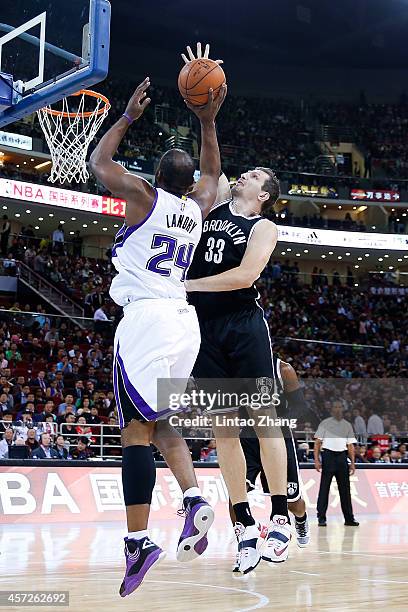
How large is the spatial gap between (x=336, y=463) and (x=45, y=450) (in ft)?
14.7

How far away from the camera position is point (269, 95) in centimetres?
3969

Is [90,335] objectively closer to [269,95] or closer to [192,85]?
[192,85]

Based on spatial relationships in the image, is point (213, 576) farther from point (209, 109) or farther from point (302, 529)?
point (209, 109)

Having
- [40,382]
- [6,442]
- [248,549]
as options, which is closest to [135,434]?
[248,549]

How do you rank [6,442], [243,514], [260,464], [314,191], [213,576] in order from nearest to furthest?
1. [243,514]
2. [213,576]
3. [260,464]
4. [6,442]
5. [314,191]

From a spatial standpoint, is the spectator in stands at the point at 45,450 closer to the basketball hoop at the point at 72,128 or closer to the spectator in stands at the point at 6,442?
the spectator in stands at the point at 6,442

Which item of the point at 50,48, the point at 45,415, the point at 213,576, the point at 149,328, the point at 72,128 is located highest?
the point at 72,128

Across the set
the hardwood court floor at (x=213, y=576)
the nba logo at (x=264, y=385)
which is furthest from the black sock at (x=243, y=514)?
the nba logo at (x=264, y=385)

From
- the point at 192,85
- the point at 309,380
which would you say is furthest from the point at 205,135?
the point at 309,380

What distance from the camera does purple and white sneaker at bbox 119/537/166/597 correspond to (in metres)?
4.04

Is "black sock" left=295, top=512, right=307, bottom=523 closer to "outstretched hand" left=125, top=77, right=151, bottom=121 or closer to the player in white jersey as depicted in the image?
the player in white jersey

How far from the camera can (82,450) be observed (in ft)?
45.4

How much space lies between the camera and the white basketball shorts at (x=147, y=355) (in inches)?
166

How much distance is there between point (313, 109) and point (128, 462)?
3714cm
